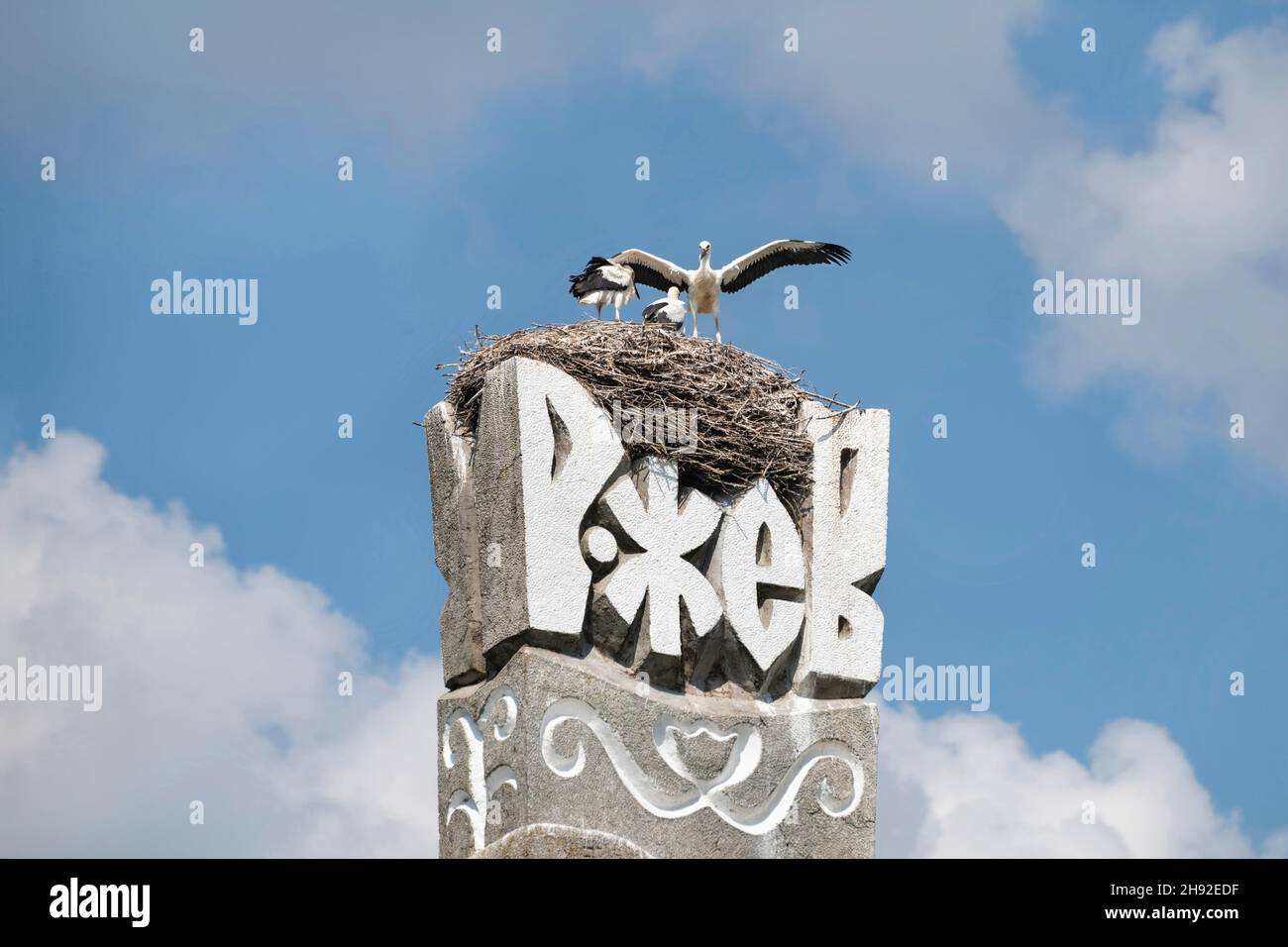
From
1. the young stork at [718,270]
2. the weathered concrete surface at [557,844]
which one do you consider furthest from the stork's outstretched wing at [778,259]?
the weathered concrete surface at [557,844]

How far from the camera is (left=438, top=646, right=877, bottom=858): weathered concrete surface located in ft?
43.3

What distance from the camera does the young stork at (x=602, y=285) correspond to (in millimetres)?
17109

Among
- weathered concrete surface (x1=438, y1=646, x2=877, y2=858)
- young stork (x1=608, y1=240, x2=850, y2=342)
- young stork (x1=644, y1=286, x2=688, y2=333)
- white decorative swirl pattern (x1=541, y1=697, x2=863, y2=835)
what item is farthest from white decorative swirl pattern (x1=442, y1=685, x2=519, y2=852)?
young stork (x1=608, y1=240, x2=850, y2=342)

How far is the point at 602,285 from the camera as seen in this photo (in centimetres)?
1716

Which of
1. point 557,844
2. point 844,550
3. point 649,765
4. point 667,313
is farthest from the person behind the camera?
point 667,313

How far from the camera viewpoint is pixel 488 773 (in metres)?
13.5

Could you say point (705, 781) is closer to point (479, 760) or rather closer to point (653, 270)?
point (479, 760)

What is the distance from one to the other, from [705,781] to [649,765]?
1.53 feet

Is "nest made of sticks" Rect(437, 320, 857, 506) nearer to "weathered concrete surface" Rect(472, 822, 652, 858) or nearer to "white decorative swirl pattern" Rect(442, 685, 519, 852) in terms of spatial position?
"white decorative swirl pattern" Rect(442, 685, 519, 852)

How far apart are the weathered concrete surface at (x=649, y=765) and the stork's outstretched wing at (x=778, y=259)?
5.32m

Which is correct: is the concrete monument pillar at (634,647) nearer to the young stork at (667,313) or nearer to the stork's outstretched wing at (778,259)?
the young stork at (667,313)

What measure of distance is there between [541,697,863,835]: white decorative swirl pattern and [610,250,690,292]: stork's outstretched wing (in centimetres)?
552

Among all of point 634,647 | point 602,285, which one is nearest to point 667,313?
point 602,285
